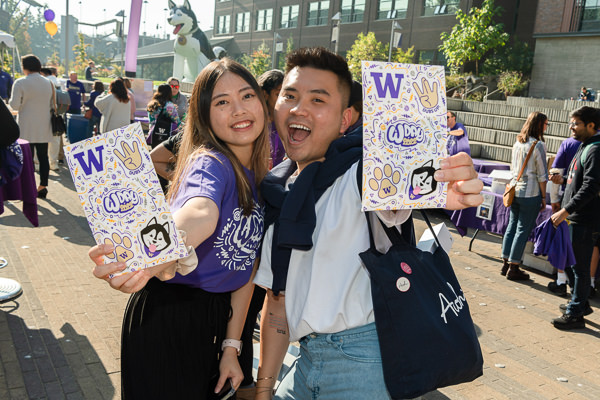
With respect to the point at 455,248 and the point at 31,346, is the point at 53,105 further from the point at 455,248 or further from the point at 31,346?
the point at 455,248

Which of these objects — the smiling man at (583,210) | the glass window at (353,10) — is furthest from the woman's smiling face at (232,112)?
the glass window at (353,10)

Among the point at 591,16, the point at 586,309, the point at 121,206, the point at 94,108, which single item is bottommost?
the point at 586,309

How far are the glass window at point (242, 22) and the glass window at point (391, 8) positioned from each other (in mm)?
19551

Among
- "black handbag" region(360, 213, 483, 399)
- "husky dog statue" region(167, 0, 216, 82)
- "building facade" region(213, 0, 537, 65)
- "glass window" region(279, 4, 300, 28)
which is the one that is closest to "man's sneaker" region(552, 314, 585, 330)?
"black handbag" region(360, 213, 483, 399)

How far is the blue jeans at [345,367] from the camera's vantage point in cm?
167

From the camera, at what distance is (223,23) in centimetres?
5762

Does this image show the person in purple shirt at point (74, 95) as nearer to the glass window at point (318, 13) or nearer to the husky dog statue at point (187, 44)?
the husky dog statue at point (187, 44)

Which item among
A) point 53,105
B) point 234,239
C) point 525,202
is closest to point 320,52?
point 234,239

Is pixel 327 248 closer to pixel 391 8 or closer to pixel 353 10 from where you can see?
pixel 391 8

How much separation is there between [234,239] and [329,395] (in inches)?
27.6

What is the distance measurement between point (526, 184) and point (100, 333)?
17.0ft

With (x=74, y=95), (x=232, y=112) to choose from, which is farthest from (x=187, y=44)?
(x=232, y=112)

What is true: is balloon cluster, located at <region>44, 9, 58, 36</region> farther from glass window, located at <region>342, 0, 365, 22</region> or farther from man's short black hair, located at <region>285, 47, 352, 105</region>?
man's short black hair, located at <region>285, 47, 352, 105</region>

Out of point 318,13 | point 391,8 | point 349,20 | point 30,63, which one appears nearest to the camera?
point 30,63
